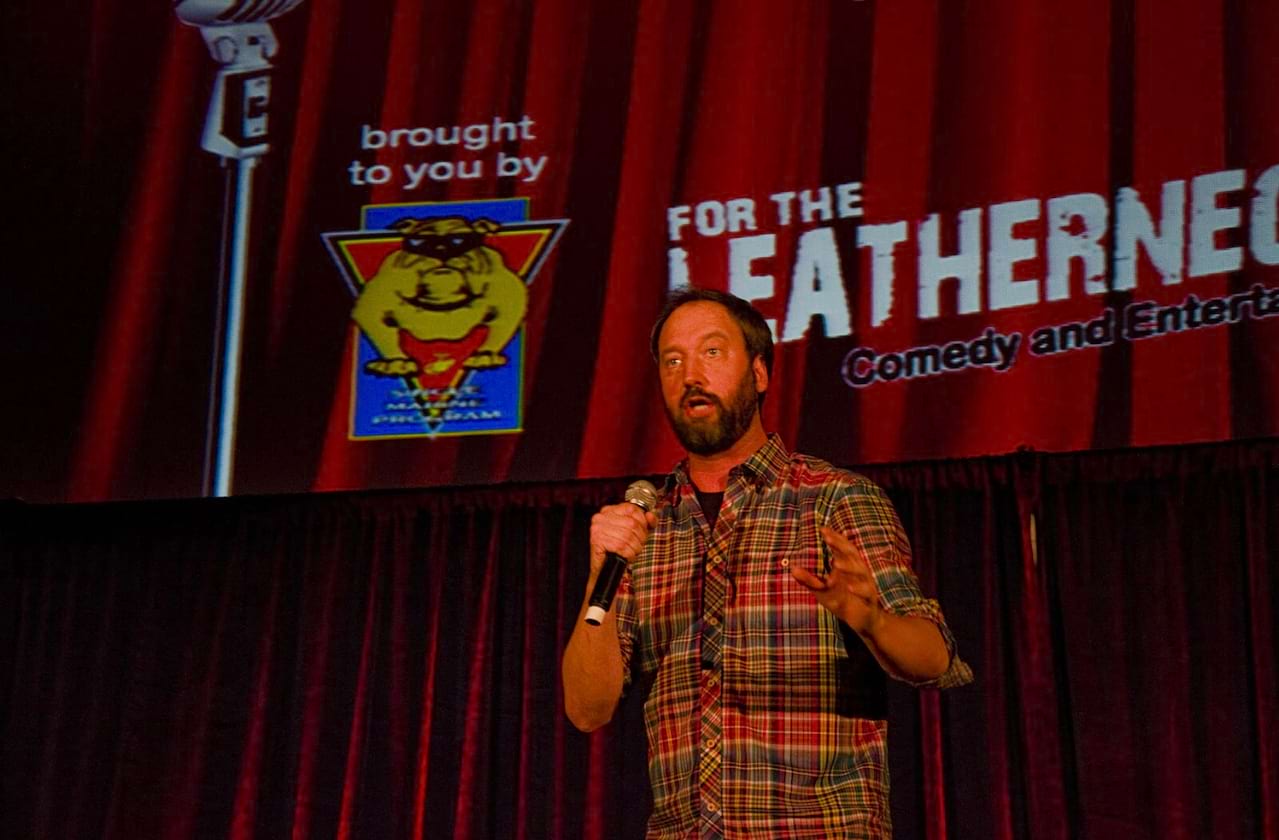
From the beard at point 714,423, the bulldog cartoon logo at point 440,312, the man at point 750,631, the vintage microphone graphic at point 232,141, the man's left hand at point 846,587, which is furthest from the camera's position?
the vintage microphone graphic at point 232,141

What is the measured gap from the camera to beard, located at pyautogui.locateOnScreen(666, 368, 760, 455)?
2.08 metres

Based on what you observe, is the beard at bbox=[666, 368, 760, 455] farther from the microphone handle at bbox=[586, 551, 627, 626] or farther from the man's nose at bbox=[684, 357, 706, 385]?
the microphone handle at bbox=[586, 551, 627, 626]

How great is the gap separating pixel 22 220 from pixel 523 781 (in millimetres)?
1991

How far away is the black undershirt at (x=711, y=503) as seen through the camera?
2088 mm

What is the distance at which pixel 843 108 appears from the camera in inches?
129

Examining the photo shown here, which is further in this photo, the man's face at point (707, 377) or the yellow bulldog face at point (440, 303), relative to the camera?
the yellow bulldog face at point (440, 303)

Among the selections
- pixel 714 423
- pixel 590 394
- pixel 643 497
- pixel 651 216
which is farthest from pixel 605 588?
pixel 651 216

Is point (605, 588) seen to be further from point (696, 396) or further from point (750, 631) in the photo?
point (696, 396)

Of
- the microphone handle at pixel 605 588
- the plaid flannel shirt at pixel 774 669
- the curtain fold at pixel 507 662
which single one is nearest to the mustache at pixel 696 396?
the plaid flannel shirt at pixel 774 669

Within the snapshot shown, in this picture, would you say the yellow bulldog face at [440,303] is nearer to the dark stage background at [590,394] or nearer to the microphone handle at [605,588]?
the dark stage background at [590,394]

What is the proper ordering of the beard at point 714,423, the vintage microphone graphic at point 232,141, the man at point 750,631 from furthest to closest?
1. the vintage microphone graphic at point 232,141
2. the beard at point 714,423
3. the man at point 750,631

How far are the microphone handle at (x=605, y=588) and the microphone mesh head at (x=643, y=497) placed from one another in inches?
4.4

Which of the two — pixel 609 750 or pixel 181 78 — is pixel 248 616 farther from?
pixel 181 78

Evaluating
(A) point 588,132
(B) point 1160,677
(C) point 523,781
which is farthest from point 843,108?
(C) point 523,781
